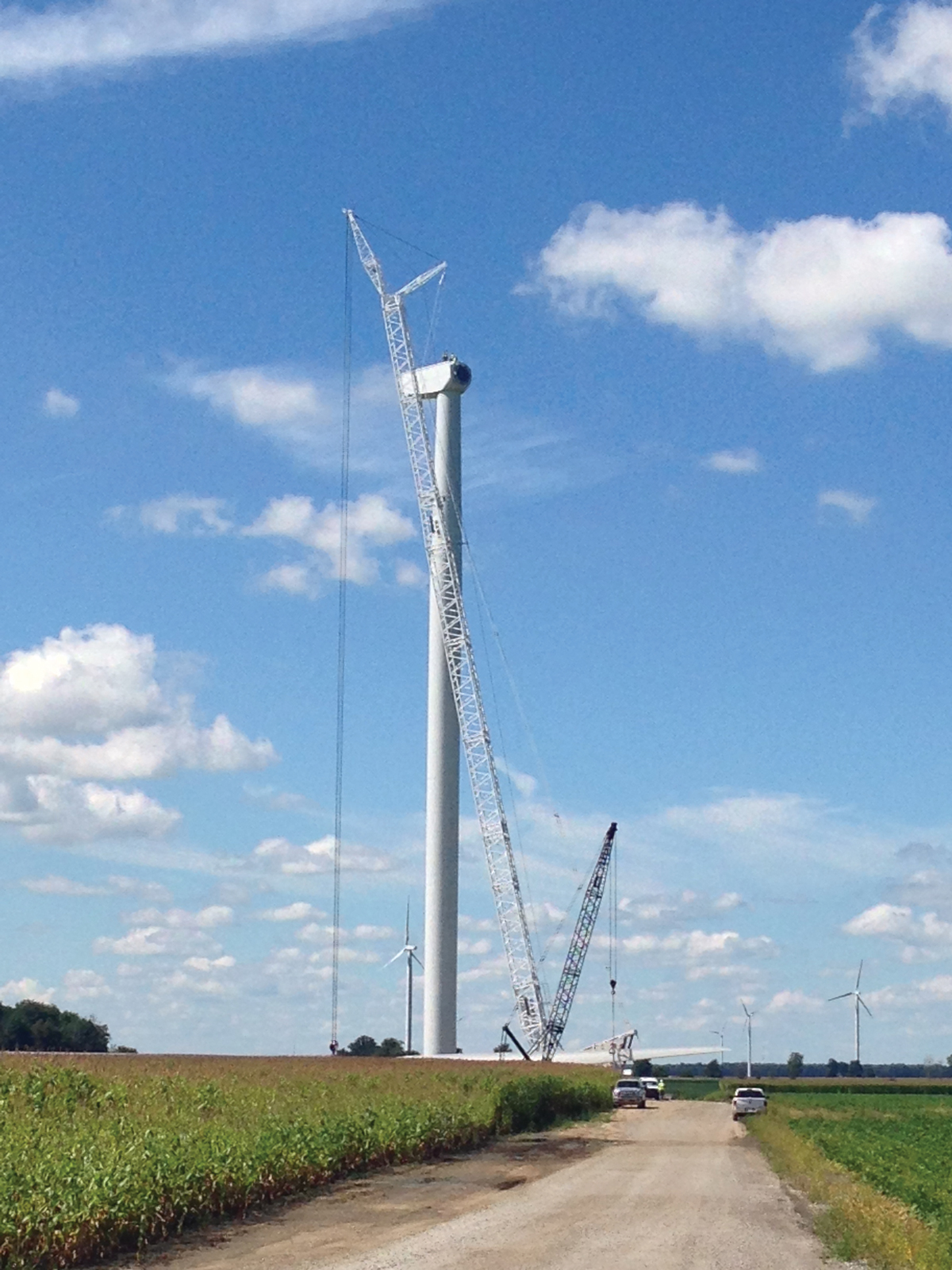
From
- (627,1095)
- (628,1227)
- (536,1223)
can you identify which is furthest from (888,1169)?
(627,1095)

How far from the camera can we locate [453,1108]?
55.6 m

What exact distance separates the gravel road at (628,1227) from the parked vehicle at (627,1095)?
51.6 metres

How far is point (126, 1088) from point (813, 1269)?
78.5ft

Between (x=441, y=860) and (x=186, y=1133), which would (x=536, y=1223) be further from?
(x=441, y=860)

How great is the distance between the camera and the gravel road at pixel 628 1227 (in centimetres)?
2708

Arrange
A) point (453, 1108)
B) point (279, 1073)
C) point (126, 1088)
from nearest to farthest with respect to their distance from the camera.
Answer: point (126, 1088) → point (453, 1108) → point (279, 1073)

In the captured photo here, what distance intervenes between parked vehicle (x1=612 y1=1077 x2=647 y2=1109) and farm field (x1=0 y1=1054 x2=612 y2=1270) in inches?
1315

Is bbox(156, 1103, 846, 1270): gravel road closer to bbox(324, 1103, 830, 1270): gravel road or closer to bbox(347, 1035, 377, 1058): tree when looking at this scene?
bbox(324, 1103, 830, 1270): gravel road

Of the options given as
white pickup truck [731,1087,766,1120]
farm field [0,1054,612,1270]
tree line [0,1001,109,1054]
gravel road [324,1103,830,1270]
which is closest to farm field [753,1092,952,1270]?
gravel road [324,1103,830,1270]

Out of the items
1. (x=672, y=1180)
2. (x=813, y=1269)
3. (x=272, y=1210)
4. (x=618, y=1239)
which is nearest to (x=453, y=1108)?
(x=672, y=1180)

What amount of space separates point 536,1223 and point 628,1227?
192 cm

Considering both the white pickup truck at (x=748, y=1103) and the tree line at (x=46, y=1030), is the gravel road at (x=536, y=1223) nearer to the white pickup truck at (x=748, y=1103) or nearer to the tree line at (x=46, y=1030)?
the white pickup truck at (x=748, y=1103)

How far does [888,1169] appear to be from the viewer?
146ft

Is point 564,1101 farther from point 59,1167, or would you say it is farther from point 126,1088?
point 59,1167
